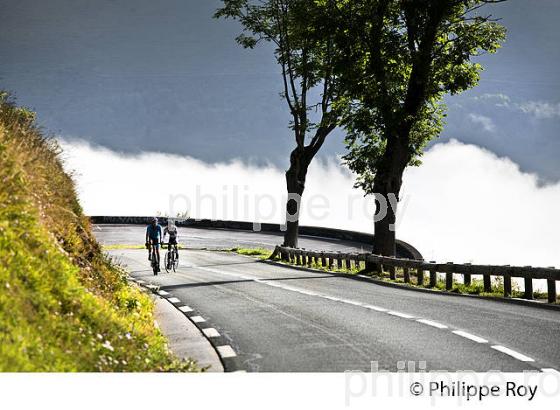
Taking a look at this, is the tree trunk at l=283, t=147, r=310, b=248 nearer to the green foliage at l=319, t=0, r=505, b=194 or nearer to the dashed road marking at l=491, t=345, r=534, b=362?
the green foliage at l=319, t=0, r=505, b=194

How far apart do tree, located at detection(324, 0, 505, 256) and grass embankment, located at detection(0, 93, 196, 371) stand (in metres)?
15.8

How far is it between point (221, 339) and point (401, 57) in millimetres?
17239

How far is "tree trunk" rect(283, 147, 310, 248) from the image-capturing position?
36.6m

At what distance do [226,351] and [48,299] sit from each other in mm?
3058

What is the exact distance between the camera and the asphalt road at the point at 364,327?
8.59m

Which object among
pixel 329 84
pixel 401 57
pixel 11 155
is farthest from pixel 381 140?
pixel 11 155

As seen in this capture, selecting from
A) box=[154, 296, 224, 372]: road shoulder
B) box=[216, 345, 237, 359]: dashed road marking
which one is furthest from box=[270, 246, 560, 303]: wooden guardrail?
box=[216, 345, 237, 359]: dashed road marking

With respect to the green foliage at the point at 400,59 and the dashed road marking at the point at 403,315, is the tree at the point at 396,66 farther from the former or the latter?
the dashed road marking at the point at 403,315

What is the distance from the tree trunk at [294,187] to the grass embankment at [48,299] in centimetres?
2603

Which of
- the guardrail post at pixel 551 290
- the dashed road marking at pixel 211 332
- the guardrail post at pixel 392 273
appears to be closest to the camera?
the dashed road marking at pixel 211 332

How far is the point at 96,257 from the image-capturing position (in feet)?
39.6

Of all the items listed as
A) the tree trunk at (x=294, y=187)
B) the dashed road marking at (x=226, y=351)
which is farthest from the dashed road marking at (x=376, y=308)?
the tree trunk at (x=294, y=187)
